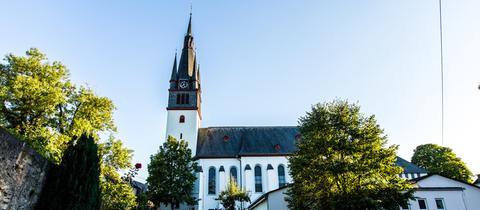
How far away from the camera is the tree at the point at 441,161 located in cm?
3591

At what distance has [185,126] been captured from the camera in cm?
3406

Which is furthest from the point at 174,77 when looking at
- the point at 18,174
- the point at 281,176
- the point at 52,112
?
the point at 18,174

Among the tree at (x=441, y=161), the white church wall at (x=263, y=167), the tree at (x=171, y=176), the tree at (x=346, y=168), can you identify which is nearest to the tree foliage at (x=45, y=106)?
the tree at (x=171, y=176)

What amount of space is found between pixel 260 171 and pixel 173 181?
12.0 meters

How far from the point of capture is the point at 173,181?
2348 centimetres

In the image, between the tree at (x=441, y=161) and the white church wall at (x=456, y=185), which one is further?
the tree at (x=441, y=161)

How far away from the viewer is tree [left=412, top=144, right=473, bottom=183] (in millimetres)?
35906

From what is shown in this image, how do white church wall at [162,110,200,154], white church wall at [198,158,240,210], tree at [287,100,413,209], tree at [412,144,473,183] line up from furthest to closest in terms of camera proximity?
tree at [412,144,473,183], white church wall at [162,110,200,154], white church wall at [198,158,240,210], tree at [287,100,413,209]

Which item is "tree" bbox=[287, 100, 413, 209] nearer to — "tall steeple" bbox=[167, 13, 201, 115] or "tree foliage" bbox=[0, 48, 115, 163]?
"tree foliage" bbox=[0, 48, 115, 163]

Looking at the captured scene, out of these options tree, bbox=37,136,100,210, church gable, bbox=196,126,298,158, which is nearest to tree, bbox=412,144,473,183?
church gable, bbox=196,126,298,158

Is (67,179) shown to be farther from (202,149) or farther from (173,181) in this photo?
(202,149)

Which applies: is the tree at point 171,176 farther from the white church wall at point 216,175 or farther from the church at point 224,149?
the white church wall at point 216,175

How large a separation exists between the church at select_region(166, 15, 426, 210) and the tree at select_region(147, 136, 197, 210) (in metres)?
4.64

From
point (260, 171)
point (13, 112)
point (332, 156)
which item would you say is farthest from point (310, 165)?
point (260, 171)
